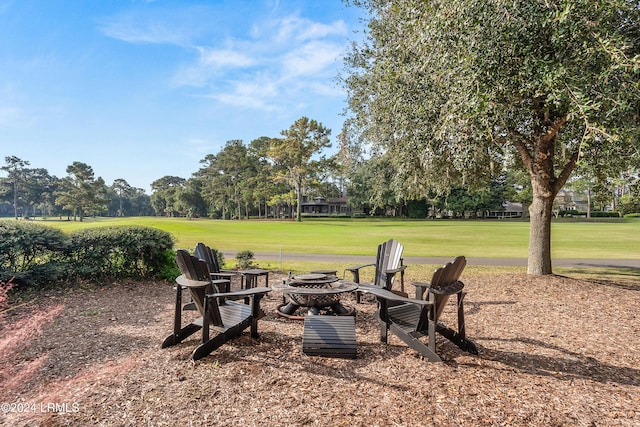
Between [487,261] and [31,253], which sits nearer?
[31,253]

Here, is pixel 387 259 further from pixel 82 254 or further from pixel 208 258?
pixel 82 254

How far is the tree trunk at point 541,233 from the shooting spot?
296 inches

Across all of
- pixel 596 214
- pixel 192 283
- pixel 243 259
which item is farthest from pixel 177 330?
pixel 596 214

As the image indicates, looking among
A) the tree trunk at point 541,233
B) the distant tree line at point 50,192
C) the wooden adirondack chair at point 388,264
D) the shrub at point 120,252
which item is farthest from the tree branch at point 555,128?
the distant tree line at point 50,192

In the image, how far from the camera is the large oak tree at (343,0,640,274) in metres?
4.39

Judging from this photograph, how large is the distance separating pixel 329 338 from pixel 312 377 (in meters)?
0.58

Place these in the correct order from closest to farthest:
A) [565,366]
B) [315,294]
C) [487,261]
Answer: [565,366] < [315,294] < [487,261]

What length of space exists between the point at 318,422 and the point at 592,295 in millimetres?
6483

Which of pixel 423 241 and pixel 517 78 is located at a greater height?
pixel 517 78

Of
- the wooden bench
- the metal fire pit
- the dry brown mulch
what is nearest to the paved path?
the metal fire pit

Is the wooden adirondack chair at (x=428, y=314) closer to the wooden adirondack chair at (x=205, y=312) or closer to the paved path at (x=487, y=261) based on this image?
the wooden adirondack chair at (x=205, y=312)

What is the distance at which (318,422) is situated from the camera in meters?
2.25

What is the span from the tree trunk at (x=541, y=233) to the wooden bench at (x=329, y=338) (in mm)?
6146

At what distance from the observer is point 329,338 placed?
349 cm
